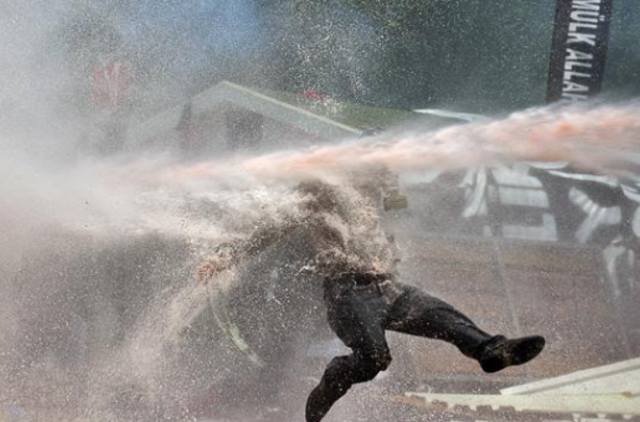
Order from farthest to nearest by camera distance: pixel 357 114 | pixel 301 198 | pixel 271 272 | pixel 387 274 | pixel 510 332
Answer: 1. pixel 357 114
2. pixel 510 332
3. pixel 271 272
4. pixel 301 198
5. pixel 387 274

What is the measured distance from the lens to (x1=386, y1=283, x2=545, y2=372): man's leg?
3938 millimetres

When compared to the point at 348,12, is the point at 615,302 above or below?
below

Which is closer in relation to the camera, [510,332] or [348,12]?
[510,332]

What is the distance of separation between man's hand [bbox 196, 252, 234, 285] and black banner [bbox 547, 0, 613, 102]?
14.5 feet

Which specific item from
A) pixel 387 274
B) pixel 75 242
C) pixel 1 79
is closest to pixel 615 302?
pixel 387 274

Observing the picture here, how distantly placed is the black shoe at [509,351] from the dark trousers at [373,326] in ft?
0.36

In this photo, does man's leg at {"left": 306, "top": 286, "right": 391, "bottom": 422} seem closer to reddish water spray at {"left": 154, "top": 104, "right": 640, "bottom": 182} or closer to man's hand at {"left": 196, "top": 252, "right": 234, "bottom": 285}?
man's hand at {"left": 196, "top": 252, "right": 234, "bottom": 285}

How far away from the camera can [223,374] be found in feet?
22.7

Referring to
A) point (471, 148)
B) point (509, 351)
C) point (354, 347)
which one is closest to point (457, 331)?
point (509, 351)

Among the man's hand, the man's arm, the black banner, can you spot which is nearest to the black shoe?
the man's arm

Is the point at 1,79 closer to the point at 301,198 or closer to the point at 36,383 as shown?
the point at 36,383

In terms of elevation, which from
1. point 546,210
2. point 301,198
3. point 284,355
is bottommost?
point 284,355

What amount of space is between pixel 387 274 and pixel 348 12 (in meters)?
4.08

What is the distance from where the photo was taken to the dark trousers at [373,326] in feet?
14.2
